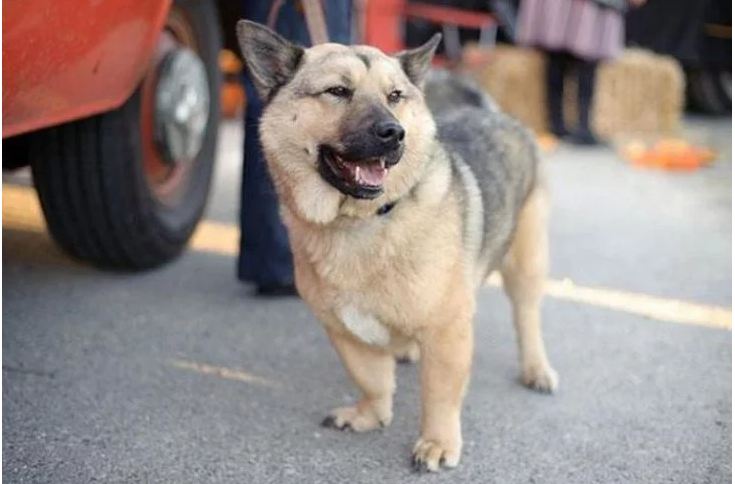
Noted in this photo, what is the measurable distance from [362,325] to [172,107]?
1797 millimetres

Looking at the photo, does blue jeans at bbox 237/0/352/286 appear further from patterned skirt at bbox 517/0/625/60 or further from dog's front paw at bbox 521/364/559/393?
patterned skirt at bbox 517/0/625/60

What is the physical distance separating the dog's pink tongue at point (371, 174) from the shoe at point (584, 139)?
5879mm

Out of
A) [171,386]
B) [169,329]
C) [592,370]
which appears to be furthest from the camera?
[169,329]

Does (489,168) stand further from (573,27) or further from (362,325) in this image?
(573,27)

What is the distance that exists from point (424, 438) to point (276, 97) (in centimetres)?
111

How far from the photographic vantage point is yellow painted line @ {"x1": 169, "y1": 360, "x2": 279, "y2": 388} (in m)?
3.42

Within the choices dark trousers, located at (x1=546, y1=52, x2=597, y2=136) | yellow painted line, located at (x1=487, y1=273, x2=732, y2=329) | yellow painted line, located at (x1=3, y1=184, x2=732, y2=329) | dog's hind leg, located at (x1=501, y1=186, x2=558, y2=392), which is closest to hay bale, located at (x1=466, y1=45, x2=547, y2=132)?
dark trousers, located at (x1=546, y1=52, x2=597, y2=136)

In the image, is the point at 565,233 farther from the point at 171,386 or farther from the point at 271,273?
the point at 171,386

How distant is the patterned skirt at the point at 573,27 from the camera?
26.6ft

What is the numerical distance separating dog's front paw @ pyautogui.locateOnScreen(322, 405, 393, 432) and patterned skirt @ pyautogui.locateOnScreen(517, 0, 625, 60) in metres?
5.74

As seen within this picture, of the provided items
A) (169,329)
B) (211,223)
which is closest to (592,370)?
(169,329)

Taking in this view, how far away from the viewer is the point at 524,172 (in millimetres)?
3500

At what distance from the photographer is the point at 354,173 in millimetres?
2754

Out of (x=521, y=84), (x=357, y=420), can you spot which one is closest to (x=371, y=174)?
(x=357, y=420)
